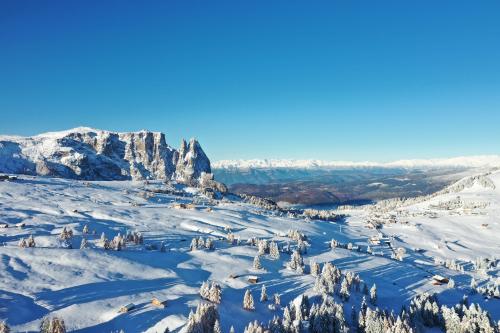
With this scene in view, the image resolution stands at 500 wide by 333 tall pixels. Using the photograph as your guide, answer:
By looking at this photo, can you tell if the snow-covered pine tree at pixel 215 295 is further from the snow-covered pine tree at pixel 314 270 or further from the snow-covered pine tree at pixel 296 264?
the snow-covered pine tree at pixel 314 270

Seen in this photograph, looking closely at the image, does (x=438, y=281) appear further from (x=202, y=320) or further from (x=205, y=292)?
(x=202, y=320)

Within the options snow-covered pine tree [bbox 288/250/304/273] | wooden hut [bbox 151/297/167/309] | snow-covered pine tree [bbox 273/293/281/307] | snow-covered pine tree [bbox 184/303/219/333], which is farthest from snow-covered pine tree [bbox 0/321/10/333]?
snow-covered pine tree [bbox 288/250/304/273]

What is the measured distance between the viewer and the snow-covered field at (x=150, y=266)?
50.1 m

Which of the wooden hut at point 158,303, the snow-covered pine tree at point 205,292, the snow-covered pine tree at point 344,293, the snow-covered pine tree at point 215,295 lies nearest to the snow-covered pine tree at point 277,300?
the snow-covered pine tree at point 215,295

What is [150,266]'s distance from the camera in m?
70.6

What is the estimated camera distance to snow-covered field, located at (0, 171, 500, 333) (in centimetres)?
5009

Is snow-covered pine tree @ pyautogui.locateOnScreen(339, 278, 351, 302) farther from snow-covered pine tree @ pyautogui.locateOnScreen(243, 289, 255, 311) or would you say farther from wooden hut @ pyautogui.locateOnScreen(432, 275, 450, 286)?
wooden hut @ pyautogui.locateOnScreen(432, 275, 450, 286)

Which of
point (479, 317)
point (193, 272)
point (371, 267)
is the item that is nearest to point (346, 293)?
point (479, 317)

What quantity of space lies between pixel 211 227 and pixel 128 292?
6606 centimetres

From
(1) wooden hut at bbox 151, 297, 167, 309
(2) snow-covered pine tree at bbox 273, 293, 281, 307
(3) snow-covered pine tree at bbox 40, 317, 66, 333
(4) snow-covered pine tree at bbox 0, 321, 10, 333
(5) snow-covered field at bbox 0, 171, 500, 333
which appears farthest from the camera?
(2) snow-covered pine tree at bbox 273, 293, 281, 307

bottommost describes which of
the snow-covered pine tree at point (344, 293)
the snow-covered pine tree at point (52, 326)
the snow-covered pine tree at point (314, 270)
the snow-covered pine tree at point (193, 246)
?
the snow-covered pine tree at point (344, 293)

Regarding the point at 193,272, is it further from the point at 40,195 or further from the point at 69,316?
the point at 40,195

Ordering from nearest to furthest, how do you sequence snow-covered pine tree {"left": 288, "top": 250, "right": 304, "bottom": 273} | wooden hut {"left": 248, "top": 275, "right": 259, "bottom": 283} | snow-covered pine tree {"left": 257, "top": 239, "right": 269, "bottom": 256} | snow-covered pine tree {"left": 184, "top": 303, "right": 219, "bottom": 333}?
snow-covered pine tree {"left": 184, "top": 303, "right": 219, "bottom": 333} < wooden hut {"left": 248, "top": 275, "right": 259, "bottom": 283} < snow-covered pine tree {"left": 288, "top": 250, "right": 304, "bottom": 273} < snow-covered pine tree {"left": 257, "top": 239, "right": 269, "bottom": 256}

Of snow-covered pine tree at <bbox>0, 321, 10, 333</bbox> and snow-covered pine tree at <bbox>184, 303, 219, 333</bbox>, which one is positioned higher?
snow-covered pine tree at <bbox>0, 321, 10, 333</bbox>
